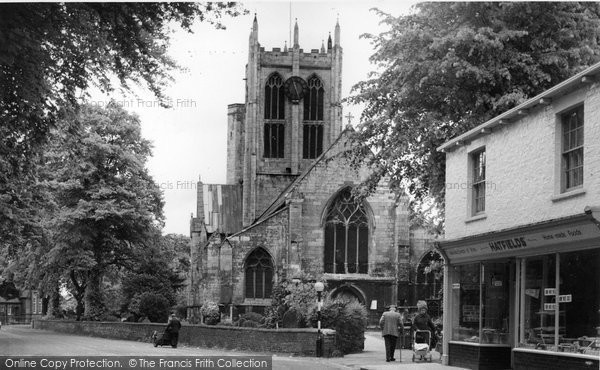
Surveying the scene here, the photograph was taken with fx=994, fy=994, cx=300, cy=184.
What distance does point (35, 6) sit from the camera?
642 inches

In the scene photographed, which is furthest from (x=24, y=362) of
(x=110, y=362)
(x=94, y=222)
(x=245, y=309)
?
(x=245, y=309)

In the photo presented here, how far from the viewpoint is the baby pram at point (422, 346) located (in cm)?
2582

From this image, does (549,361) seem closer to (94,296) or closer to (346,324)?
(346,324)

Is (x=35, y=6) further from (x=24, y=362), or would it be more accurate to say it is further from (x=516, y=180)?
(x=516, y=180)

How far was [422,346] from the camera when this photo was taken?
25.8 metres

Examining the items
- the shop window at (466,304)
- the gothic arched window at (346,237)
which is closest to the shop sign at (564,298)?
the shop window at (466,304)

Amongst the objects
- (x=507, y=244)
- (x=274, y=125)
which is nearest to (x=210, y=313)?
(x=274, y=125)

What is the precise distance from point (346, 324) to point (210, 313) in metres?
24.2

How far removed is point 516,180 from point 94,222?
3368 cm

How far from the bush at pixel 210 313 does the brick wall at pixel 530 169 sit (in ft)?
106

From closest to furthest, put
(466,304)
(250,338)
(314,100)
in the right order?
(466,304), (250,338), (314,100)

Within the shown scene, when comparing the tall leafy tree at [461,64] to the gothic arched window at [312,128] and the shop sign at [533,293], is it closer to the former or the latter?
the shop sign at [533,293]

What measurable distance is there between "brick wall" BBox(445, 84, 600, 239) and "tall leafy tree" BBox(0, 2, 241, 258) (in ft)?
22.3

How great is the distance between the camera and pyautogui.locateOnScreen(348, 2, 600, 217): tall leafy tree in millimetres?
27344
